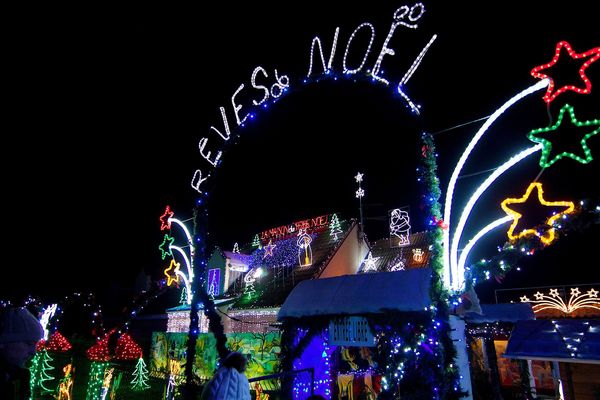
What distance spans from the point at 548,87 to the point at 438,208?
9.48ft

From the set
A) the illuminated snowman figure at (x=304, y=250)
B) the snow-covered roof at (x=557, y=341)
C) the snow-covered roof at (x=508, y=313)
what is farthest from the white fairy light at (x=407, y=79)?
the illuminated snowman figure at (x=304, y=250)

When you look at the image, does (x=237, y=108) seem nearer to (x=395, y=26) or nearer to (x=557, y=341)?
(x=395, y=26)

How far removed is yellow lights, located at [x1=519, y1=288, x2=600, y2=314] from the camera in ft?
43.5

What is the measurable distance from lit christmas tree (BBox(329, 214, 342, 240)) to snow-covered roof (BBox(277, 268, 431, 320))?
11626 mm

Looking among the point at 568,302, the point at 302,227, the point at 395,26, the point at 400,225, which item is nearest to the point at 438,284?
the point at 395,26

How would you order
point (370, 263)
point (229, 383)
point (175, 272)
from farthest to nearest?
point (175, 272), point (370, 263), point (229, 383)

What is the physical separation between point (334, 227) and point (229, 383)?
1733 cm

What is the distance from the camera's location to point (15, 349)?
315 cm

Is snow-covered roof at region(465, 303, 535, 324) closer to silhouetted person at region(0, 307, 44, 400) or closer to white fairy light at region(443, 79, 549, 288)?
white fairy light at region(443, 79, 549, 288)

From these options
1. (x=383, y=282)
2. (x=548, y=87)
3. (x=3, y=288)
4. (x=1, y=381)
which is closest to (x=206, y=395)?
(x=1, y=381)

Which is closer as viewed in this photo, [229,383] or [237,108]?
[229,383]

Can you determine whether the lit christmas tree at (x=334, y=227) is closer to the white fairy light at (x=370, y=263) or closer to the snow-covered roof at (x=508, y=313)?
the white fairy light at (x=370, y=263)

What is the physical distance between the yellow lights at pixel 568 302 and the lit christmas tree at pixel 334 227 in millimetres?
9551

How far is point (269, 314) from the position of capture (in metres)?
18.8
